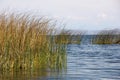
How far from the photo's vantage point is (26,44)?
47.1 feet

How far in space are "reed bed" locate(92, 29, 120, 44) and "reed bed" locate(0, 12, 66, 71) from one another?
19300 mm

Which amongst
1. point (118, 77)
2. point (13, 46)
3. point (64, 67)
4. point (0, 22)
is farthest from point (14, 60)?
point (118, 77)

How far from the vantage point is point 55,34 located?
15.5 meters

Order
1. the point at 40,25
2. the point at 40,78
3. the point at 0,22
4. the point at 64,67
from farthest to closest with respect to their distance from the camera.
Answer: the point at 64,67
the point at 40,25
the point at 0,22
the point at 40,78

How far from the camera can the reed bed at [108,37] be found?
113ft

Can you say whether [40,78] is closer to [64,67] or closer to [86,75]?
[86,75]

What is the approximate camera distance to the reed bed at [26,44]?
45.3 ft

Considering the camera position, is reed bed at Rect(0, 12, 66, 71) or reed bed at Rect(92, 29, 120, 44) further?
reed bed at Rect(92, 29, 120, 44)

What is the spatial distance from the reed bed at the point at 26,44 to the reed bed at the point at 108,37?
19300mm

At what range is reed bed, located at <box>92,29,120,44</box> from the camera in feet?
113

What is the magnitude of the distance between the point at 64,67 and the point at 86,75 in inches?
92.2

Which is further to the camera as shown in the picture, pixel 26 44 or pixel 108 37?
pixel 108 37

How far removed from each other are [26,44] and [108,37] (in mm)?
21870

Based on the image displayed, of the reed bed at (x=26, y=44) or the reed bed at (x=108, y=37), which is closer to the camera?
the reed bed at (x=26, y=44)
